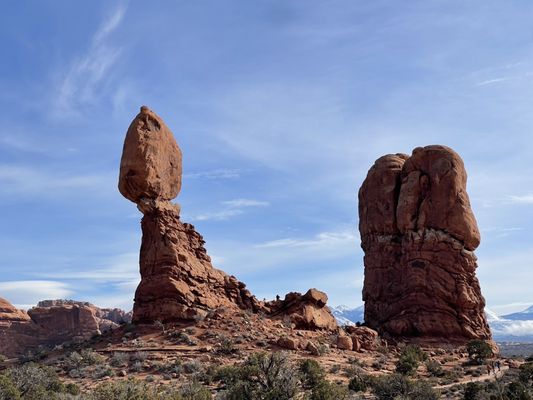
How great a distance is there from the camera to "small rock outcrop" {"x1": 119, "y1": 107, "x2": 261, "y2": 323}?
36844 millimetres

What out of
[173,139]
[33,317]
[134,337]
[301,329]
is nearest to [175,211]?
[173,139]

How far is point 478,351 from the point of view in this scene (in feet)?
128

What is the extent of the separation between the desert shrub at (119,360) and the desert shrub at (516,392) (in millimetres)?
19127

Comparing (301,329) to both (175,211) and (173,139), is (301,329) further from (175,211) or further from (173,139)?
(173,139)

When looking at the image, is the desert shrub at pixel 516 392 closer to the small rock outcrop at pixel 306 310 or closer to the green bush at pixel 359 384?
the green bush at pixel 359 384

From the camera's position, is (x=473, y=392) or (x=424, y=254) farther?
(x=424, y=254)

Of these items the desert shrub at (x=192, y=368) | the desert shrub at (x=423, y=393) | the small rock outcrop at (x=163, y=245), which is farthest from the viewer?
the small rock outcrop at (x=163, y=245)

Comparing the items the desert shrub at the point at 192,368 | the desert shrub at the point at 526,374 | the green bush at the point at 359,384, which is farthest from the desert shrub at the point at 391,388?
the desert shrub at the point at 192,368

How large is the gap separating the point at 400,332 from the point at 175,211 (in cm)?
2034

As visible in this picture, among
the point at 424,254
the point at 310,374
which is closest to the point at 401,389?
the point at 310,374

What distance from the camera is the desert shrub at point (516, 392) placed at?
70.1ft

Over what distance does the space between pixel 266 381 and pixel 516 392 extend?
10.5m

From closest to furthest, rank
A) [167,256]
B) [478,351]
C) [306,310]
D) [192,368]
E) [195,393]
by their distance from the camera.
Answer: [195,393], [192,368], [167,256], [478,351], [306,310]

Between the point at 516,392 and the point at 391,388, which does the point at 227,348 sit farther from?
the point at 516,392
